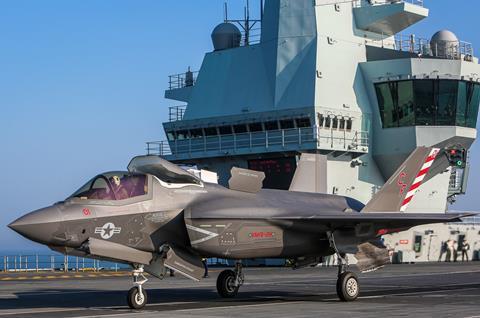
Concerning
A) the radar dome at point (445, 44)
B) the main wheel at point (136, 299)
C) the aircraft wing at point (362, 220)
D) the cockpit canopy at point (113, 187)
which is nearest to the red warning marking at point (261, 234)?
the aircraft wing at point (362, 220)

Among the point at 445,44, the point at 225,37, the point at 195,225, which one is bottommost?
the point at 195,225

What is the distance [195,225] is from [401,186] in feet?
24.5

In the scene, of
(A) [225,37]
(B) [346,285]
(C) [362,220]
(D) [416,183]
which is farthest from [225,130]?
(C) [362,220]

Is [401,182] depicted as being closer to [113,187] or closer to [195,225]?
[195,225]

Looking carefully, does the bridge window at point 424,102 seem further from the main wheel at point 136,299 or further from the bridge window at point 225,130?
the main wheel at point 136,299

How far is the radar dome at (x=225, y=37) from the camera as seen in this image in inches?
2109

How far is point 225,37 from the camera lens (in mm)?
53656

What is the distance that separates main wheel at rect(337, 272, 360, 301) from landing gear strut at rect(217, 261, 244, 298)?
3070 millimetres

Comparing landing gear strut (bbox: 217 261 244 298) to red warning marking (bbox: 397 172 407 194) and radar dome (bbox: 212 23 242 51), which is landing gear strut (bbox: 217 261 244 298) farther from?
radar dome (bbox: 212 23 242 51)

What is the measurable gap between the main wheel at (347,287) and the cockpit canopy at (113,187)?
5533 millimetres

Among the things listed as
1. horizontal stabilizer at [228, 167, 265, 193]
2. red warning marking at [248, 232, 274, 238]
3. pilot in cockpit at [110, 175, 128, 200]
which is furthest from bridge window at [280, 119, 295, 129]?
pilot in cockpit at [110, 175, 128, 200]

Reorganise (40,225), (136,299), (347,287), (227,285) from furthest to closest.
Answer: (227,285) < (347,287) < (136,299) < (40,225)

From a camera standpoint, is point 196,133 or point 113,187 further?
point 196,133

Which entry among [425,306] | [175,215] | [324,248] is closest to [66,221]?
[175,215]
